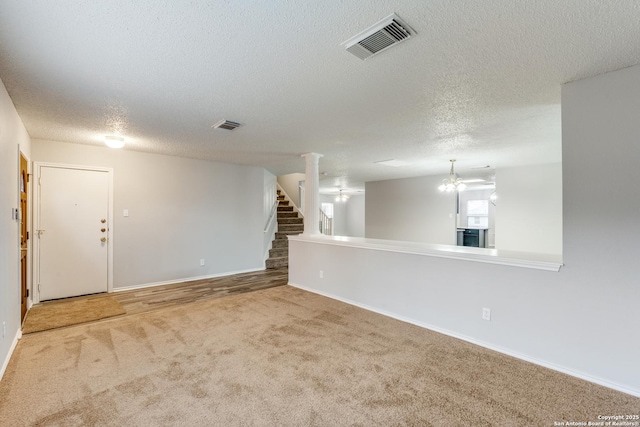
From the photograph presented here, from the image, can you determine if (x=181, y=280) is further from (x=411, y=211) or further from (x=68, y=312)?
(x=411, y=211)

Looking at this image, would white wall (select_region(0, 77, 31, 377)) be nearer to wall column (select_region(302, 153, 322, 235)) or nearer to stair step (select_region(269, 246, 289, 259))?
wall column (select_region(302, 153, 322, 235))

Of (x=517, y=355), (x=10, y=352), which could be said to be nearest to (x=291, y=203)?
(x=10, y=352)

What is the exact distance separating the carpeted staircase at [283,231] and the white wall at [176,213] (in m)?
0.53

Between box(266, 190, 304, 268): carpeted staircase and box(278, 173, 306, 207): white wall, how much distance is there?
0.26m

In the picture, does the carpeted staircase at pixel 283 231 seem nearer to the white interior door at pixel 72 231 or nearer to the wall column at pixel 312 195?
the wall column at pixel 312 195

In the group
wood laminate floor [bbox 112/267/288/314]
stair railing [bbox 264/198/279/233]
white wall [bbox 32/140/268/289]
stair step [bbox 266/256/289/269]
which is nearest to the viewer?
wood laminate floor [bbox 112/267/288/314]

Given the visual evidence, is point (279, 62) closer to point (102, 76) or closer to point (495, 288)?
point (102, 76)

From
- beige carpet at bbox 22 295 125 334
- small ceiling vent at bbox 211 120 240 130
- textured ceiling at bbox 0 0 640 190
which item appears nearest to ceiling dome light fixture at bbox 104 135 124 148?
textured ceiling at bbox 0 0 640 190

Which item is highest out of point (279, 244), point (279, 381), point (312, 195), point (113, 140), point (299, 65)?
point (299, 65)

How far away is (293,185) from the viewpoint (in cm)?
990

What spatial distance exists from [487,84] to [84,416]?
3881 millimetres

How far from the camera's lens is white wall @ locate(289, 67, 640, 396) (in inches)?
85.2

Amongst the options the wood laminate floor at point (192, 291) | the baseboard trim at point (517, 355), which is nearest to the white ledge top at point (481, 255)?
the baseboard trim at point (517, 355)

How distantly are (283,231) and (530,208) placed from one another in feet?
19.4
